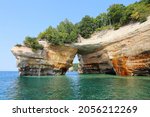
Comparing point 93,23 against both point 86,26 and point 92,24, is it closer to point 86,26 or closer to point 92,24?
point 92,24

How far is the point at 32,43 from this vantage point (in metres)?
50.5

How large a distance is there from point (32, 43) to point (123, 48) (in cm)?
1774

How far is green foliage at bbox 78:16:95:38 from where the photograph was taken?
182 feet

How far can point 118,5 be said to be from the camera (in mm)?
52781

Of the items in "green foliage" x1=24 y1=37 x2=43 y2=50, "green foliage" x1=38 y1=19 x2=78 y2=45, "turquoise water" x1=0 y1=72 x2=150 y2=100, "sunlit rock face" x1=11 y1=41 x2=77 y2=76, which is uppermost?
"green foliage" x1=38 y1=19 x2=78 y2=45

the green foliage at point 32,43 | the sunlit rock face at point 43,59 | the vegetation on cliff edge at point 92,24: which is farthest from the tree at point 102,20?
the green foliage at point 32,43

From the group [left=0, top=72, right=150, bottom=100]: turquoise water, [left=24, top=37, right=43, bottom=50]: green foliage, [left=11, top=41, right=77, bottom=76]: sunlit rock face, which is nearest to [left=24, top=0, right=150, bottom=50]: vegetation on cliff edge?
[left=24, top=37, right=43, bottom=50]: green foliage

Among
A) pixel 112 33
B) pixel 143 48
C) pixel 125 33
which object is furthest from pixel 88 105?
pixel 112 33

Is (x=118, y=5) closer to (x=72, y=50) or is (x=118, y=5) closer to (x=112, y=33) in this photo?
(x=112, y=33)

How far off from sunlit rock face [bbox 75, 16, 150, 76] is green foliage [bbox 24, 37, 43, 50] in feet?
25.7

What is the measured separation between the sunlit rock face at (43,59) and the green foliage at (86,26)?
434 cm

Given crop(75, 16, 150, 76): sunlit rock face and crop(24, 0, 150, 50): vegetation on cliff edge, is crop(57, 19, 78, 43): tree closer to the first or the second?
crop(24, 0, 150, 50): vegetation on cliff edge

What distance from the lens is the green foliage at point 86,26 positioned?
5562 cm

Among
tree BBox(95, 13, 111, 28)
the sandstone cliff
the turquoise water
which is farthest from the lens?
tree BBox(95, 13, 111, 28)
